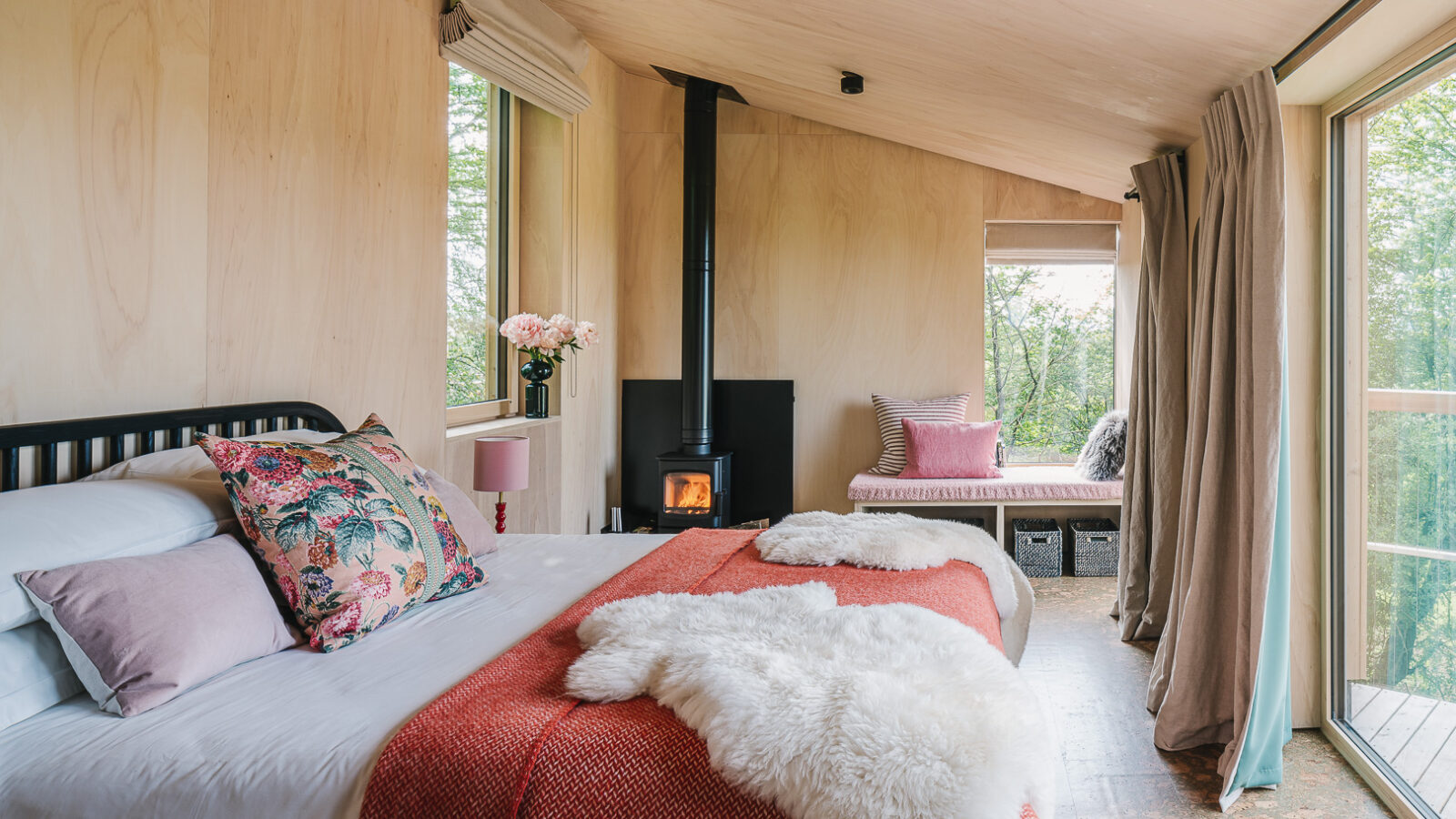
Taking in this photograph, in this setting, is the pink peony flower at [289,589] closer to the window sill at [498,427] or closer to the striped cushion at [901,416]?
the window sill at [498,427]

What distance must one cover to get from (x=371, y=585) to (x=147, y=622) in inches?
15.2

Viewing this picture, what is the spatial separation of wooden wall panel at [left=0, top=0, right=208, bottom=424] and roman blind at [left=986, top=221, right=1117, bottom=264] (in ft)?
14.3

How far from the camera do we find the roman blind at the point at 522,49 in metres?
3.24

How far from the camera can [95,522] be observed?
4.55ft

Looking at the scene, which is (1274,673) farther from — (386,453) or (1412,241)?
(386,453)

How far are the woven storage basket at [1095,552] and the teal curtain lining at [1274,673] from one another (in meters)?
2.37

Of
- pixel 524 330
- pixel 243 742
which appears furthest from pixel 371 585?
pixel 524 330

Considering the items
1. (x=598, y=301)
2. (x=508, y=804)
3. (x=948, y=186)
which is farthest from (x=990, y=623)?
(x=948, y=186)

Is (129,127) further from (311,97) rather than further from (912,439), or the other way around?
(912,439)

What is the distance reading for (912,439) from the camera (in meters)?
4.92

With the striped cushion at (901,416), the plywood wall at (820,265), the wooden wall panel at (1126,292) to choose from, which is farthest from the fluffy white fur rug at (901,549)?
the wooden wall panel at (1126,292)

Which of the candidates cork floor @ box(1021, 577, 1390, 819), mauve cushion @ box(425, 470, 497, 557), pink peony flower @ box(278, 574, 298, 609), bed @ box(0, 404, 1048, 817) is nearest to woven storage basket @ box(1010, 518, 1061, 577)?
cork floor @ box(1021, 577, 1390, 819)

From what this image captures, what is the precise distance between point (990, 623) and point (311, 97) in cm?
Result: 241

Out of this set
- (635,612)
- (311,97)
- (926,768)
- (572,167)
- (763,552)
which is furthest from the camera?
(572,167)
